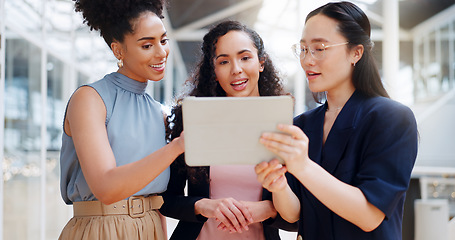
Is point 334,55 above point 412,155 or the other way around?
above

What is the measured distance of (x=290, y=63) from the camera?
12.8m

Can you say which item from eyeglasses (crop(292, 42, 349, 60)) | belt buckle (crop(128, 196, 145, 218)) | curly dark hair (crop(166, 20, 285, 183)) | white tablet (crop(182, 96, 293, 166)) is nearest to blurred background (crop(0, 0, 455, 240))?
curly dark hair (crop(166, 20, 285, 183))

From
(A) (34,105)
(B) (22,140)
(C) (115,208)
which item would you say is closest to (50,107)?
(A) (34,105)

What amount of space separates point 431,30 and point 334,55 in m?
12.2

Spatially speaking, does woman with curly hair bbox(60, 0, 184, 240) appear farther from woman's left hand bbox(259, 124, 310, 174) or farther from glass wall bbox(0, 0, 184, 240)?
glass wall bbox(0, 0, 184, 240)

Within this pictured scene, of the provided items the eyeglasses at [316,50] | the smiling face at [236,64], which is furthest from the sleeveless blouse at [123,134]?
the eyeglasses at [316,50]

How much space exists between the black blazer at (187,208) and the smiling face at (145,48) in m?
0.41

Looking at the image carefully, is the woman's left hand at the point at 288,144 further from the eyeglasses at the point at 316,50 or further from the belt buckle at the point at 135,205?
the belt buckle at the point at 135,205

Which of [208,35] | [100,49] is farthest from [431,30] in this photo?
[208,35]

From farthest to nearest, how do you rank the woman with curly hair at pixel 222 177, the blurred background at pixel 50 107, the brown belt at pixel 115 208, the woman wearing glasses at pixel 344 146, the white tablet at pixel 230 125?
the blurred background at pixel 50 107
the woman with curly hair at pixel 222 177
the brown belt at pixel 115 208
the woman wearing glasses at pixel 344 146
the white tablet at pixel 230 125

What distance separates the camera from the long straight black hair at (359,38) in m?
1.54

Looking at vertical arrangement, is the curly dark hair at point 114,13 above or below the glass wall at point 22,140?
above

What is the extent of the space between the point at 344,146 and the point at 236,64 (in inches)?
27.1

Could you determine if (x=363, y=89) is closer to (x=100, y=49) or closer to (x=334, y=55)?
(x=334, y=55)
